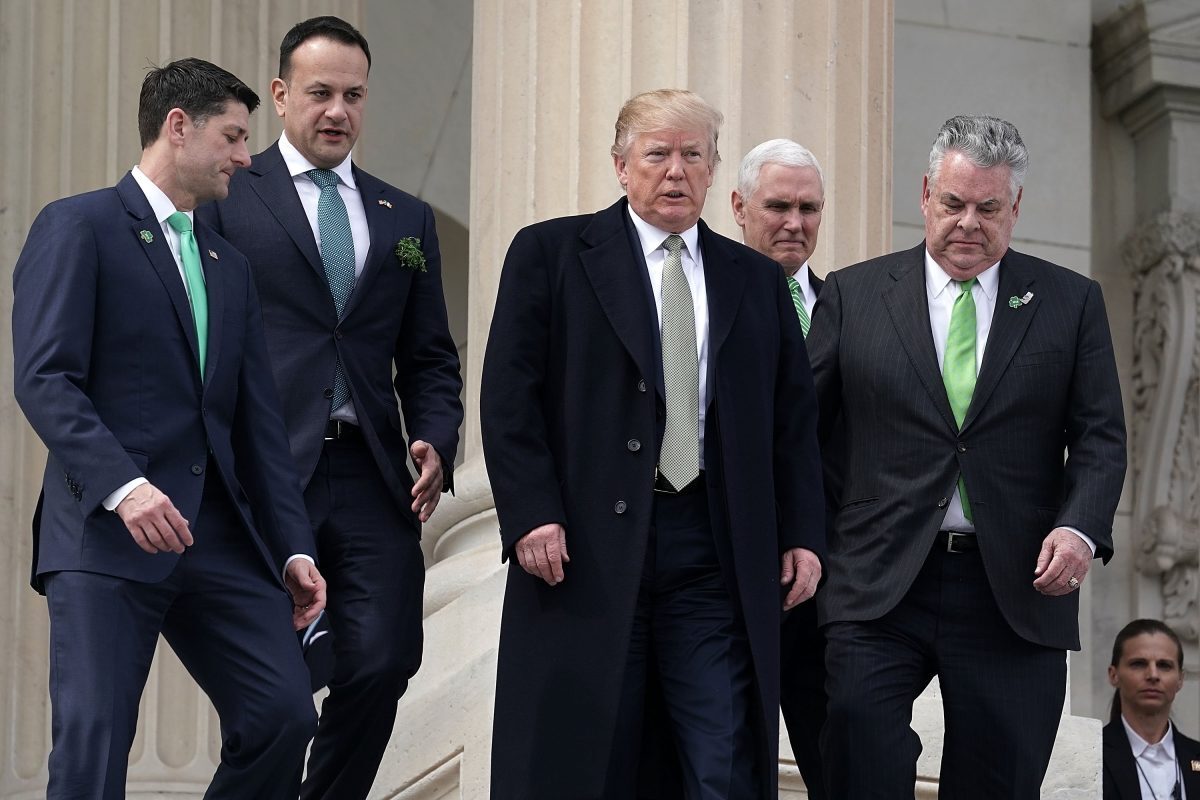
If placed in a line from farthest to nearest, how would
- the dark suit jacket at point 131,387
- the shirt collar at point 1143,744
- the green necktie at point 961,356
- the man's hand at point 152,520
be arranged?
1. the shirt collar at point 1143,744
2. the green necktie at point 961,356
3. the dark suit jacket at point 131,387
4. the man's hand at point 152,520

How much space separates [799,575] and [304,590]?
3.86ft

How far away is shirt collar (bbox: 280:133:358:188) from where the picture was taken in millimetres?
6262

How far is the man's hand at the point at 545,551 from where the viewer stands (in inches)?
219

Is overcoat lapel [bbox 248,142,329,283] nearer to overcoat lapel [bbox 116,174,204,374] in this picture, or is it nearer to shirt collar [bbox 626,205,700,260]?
overcoat lapel [bbox 116,174,204,374]

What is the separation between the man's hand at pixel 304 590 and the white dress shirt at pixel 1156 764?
180 inches

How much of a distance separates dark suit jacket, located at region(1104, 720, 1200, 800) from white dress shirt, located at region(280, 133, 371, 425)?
411cm

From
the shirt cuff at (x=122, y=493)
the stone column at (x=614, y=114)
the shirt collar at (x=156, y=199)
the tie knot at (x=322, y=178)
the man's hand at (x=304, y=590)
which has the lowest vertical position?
the man's hand at (x=304, y=590)

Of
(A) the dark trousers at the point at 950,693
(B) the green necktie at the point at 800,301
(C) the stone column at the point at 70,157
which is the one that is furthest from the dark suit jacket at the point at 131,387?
(C) the stone column at the point at 70,157

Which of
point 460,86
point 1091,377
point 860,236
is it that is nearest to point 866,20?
point 860,236

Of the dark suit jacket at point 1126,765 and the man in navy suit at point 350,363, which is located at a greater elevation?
the man in navy suit at point 350,363

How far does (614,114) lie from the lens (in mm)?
8062

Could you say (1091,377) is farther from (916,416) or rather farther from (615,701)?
(615,701)

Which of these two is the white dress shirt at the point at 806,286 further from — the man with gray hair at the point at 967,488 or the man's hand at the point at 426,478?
the man's hand at the point at 426,478

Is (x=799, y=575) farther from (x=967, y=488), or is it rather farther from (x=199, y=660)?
(x=199, y=660)
